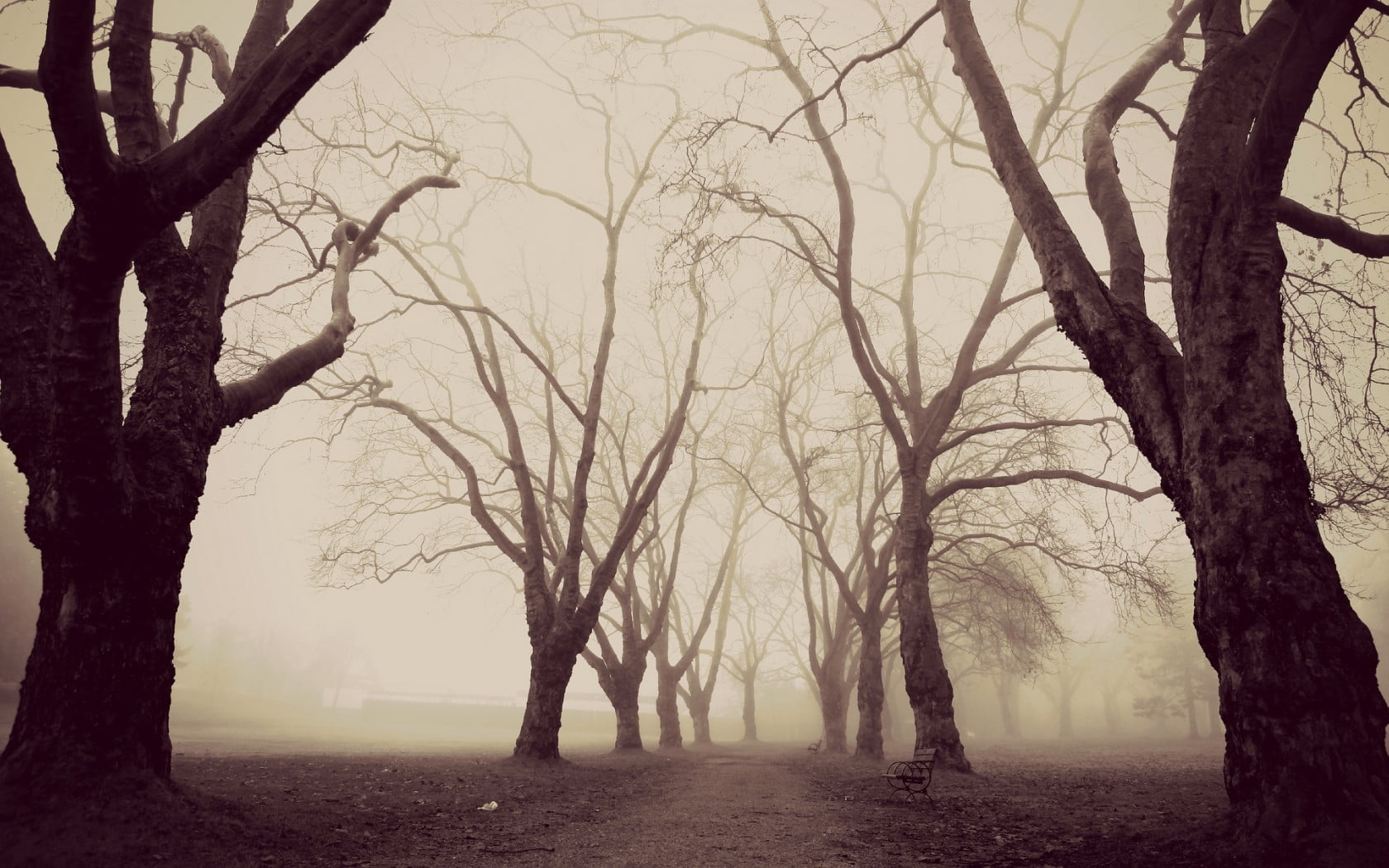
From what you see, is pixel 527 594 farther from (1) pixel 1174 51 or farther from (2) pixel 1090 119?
(1) pixel 1174 51

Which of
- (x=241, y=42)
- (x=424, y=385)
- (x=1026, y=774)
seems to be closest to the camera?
(x=241, y=42)

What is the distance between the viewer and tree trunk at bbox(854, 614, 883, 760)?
1551cm

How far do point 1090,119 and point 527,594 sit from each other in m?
10.7

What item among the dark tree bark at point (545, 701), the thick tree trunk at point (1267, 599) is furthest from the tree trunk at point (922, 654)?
the thick tree trunk at point (1267, 599)

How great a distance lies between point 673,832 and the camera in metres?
5.97

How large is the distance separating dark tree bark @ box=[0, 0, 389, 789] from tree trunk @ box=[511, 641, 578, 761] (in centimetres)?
713

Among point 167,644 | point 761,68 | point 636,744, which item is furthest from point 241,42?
point 636,744

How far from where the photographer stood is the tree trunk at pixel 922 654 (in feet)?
36.0

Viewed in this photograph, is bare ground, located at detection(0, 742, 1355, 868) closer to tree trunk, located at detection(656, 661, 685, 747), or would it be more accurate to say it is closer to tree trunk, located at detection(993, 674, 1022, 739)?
tree trunk, located at detection(656, 661, 685, 747)

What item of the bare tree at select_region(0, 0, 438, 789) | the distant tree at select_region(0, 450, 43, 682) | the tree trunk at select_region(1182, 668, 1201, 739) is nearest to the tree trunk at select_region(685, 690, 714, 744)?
the bare tree at select_region(0, 0, 438, 789)

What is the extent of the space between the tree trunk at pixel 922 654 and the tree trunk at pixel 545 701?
569cm

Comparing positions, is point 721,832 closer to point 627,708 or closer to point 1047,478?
point 1047,478

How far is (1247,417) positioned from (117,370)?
21.5ft

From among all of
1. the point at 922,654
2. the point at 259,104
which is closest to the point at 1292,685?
the point at 259,104
